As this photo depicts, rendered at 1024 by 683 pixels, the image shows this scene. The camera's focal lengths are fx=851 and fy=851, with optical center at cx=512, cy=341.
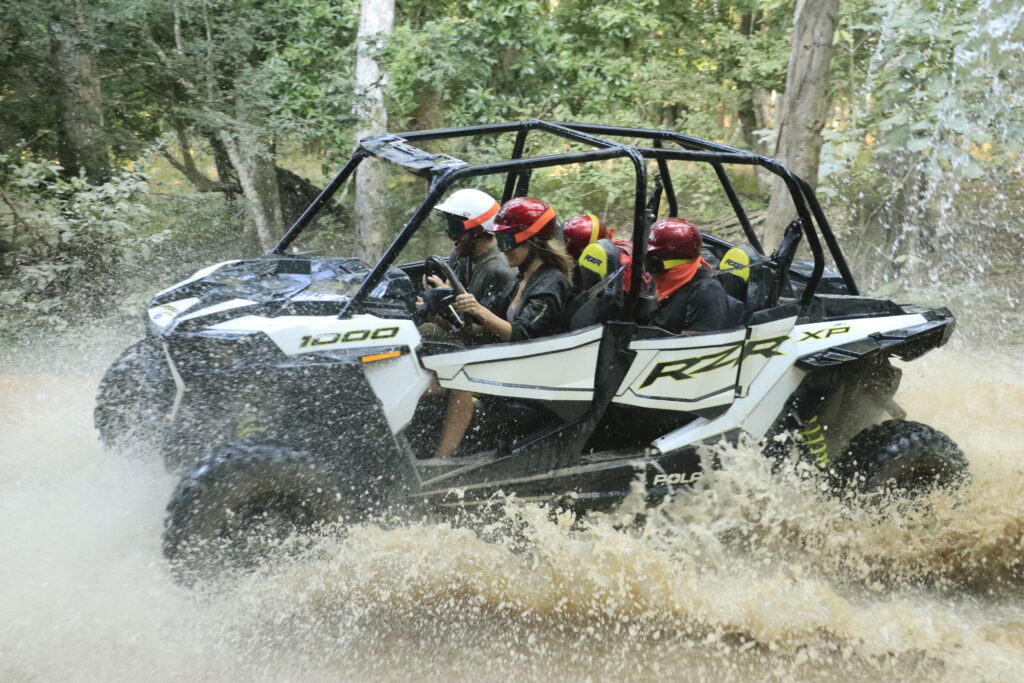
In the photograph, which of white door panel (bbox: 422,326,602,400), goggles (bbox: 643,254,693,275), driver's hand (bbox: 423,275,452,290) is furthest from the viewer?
driver's hand (bbox: 423,275,452,290)

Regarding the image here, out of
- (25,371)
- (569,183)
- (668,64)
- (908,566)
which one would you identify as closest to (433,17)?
(569,183)

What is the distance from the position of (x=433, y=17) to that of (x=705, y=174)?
3873 mm

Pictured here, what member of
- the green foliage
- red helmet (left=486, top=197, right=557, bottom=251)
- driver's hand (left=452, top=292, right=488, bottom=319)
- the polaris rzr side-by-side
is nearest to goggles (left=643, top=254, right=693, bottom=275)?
the polaris rzr side-by-side

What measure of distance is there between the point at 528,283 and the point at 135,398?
1851mm

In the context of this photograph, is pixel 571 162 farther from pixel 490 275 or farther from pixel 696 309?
pixel 490 275

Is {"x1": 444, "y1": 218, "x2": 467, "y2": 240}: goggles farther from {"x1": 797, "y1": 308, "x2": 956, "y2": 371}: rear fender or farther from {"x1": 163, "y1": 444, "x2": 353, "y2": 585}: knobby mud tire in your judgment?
{"x1": 797, "y1": 308, "x2": 956, "y2": 371}: rear fender

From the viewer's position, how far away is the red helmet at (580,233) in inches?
186

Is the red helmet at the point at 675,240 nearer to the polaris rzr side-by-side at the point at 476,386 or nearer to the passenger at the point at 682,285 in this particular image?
the passenger at the point at 682,285

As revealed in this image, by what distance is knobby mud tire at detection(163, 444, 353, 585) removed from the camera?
123 inches

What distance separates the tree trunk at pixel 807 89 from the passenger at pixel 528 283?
13.5 ft

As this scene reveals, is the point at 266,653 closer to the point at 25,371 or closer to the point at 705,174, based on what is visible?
the point at 25,371

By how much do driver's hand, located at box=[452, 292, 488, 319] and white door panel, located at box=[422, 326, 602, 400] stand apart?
165 mm

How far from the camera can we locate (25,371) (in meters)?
6.46

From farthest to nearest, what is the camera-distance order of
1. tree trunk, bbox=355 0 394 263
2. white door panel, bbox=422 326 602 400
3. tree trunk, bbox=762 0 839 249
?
tree trunk, bbox=355 0 394 263 < tree trunk, bbox=762 0 839 249 < white door panel, bbox=422 326 602 400
